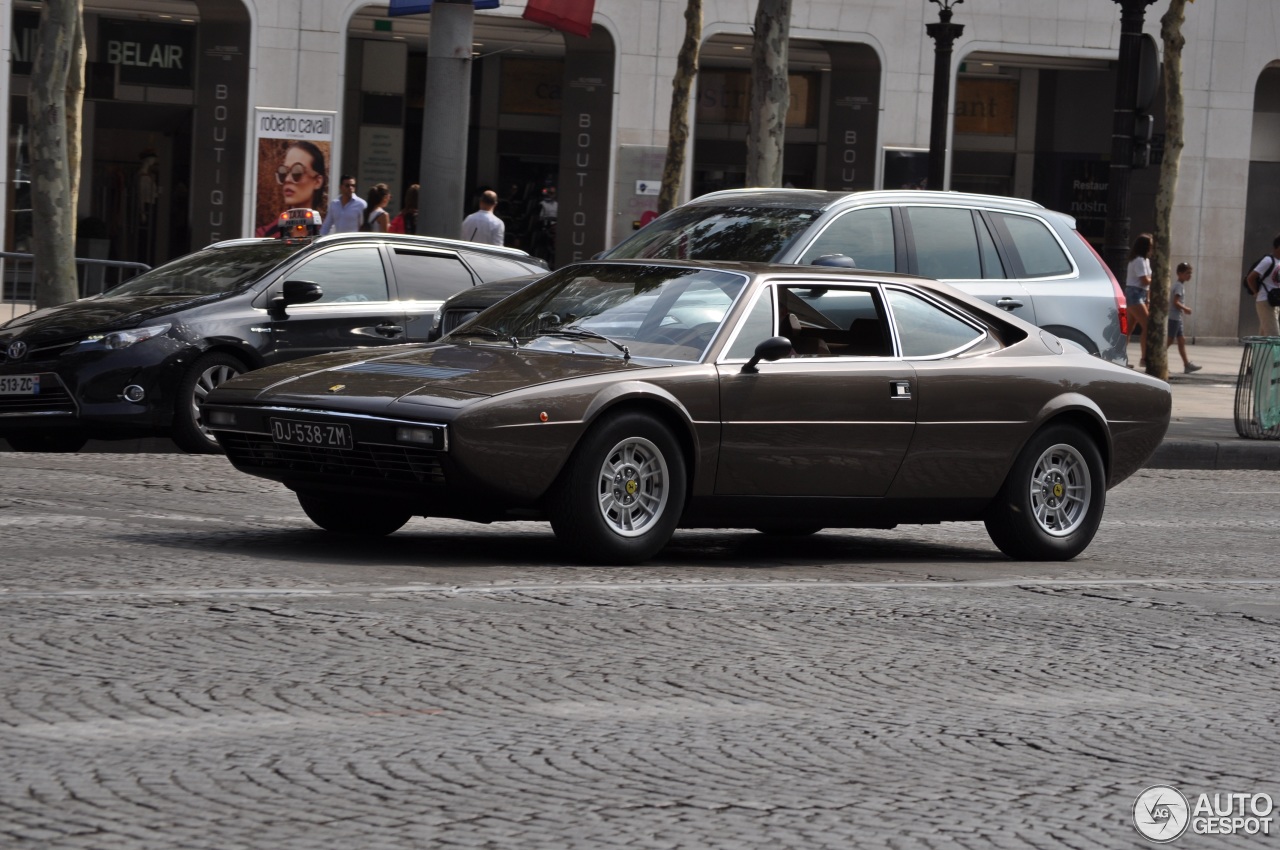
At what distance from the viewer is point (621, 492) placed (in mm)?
8297

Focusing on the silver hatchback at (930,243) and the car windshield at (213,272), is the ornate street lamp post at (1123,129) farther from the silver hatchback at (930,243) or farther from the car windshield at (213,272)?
the car windshield at (213,272)

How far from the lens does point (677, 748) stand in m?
5.21

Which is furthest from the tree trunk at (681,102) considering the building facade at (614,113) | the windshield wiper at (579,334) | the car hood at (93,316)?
the windshield wiper at (579,334)

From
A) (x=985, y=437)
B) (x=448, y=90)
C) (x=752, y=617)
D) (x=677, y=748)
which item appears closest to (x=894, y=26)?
(x=448, y=90)

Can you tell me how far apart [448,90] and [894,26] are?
58.3 feet

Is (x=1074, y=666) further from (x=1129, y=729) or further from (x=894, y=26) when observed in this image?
(x=894, y=26)

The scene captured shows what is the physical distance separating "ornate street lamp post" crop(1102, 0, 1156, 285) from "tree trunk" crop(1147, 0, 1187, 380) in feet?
19.4

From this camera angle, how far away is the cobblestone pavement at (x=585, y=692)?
4.52m

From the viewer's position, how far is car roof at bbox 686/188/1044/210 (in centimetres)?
1303

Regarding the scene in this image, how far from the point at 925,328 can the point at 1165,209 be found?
16.7 metres

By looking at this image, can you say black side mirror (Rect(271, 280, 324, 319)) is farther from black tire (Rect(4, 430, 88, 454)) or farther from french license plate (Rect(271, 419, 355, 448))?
french license plate (Rect(271, 419, 355, 448))

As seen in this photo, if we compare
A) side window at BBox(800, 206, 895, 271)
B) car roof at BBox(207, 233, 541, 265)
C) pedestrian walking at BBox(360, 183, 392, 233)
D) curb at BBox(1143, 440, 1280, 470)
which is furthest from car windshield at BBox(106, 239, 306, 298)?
curb at BBox(1143, 440, 1280, 470)

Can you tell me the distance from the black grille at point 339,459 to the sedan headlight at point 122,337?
473 centimetres

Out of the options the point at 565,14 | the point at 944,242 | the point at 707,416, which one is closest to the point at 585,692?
the point at 707,416
